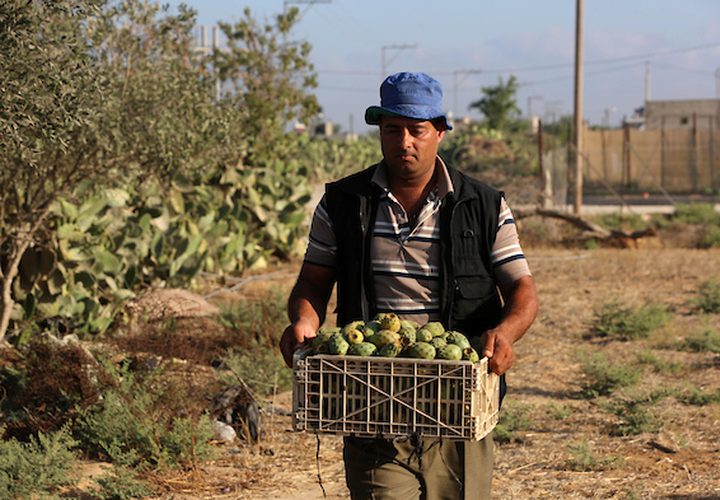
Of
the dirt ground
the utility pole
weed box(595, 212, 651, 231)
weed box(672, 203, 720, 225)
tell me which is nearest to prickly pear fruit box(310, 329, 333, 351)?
the dirt ground

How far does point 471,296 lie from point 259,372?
5.00 m

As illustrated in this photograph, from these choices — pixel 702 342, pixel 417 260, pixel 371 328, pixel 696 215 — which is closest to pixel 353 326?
pixel 371 328

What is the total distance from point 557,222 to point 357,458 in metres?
17.1

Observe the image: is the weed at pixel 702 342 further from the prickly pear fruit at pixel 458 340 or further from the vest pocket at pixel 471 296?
the prickly pear fruit at pixel 458 340

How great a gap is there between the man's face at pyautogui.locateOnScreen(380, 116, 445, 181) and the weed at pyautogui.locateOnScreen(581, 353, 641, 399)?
5.38 metres

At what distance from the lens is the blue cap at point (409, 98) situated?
3.99 meters

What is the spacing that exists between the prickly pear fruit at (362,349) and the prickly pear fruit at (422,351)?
126 mm

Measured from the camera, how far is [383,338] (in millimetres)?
3832

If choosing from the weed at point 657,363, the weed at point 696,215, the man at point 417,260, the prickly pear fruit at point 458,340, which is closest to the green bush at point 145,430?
the man at point 417,260

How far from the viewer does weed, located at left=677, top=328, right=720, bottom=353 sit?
1093 centimetres

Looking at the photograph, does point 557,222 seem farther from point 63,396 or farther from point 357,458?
point 357,458

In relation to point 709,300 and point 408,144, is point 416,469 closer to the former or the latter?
point 408,144

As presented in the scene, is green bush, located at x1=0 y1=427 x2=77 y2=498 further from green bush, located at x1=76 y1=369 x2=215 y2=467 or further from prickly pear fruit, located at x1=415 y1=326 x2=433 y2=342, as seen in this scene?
prickly pear fruit, located at x1=415 y1=326 x2=433 y2=342

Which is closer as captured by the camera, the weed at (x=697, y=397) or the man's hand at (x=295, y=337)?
the man's hand at (x=295, y=337)
